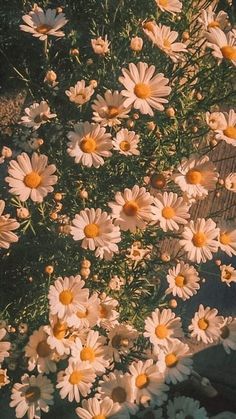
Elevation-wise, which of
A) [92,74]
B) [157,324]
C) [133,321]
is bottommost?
[133,321]

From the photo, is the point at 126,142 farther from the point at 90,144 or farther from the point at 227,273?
the point at 227,273

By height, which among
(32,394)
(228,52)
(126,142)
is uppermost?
(228,52)

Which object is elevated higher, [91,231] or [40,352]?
[91,231]

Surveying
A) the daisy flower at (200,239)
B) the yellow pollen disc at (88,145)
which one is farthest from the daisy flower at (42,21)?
the daisy flower at (200,239)

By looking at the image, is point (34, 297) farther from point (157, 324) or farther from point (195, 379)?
point (195, 379)

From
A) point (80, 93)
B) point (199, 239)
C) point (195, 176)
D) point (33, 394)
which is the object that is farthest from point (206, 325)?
point (80, 93)

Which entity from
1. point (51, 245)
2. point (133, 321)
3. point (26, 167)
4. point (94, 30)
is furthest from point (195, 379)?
point (94, 30)

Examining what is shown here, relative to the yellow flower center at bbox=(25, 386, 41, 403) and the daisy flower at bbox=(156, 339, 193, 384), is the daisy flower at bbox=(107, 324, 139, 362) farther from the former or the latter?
the yellow flower center at bbox=(25, 386, 41, 403)
